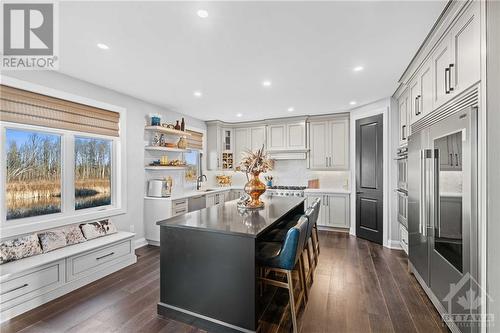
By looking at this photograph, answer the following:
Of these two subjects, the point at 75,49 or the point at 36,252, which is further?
the point at 36,252

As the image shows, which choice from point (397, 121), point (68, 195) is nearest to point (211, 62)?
point (68, 195)

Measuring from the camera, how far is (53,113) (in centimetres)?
303

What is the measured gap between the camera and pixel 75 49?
8.01 feet

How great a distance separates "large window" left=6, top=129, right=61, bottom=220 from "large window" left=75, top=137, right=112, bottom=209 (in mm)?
271

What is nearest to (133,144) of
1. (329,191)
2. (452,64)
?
(329,191)

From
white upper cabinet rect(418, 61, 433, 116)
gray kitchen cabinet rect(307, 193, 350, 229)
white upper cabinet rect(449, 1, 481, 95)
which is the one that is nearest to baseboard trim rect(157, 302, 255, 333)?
white upper cabinet rect(449, 1, 481, 95)

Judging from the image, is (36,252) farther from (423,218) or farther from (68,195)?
(423,218)

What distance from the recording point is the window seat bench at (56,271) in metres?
2.23

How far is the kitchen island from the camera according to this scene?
1886 millimetres

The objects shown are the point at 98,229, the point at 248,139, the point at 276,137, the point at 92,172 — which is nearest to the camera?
the point at 98,229

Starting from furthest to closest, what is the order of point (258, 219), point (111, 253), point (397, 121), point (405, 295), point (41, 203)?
1. point (397, 121)
2. point (111, 253)
3. point (41, 203)
4. point (405, 295)
5. point (258, 219)

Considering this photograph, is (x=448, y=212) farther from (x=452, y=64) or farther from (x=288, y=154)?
(x=288, y=154)

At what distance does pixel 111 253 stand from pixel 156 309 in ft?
4.30
